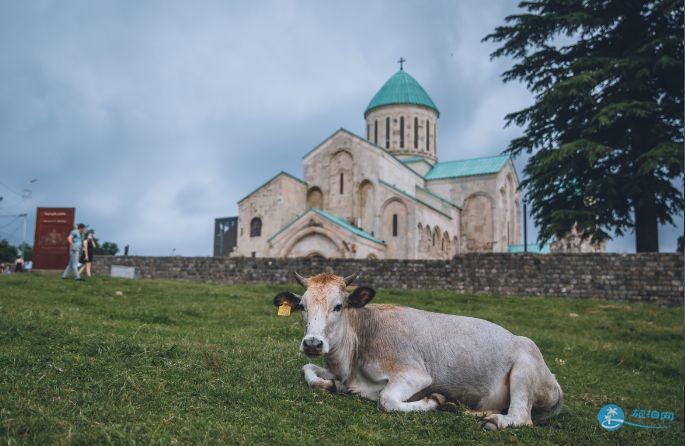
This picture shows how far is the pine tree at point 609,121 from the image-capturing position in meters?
17.8

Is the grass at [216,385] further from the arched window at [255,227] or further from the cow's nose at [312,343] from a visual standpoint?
the arched window at [255,227]

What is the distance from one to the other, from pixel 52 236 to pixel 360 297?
19.9 metres

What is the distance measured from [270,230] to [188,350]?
89.4ft

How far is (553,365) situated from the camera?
8.16 metres

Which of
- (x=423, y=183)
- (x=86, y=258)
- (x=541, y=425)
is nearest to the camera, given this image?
(x=541, y=425)

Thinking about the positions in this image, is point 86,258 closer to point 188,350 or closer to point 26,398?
point 188,350

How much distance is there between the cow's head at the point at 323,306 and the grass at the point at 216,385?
1.68 feet

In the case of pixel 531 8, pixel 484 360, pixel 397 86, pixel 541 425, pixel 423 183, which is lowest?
pixel 541 425

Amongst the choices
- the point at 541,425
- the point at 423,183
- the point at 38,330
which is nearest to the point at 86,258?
the point at 38,330

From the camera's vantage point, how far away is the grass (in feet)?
12.5

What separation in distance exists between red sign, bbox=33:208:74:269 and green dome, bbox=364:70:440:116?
80.1 ft

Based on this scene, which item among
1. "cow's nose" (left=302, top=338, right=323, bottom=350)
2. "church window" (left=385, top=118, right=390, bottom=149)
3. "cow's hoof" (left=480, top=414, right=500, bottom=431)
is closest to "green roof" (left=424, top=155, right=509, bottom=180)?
"church window" (left=385, top=118, right=390, bottom=149)

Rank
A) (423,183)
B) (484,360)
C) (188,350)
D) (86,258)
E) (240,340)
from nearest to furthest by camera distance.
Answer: (484,360), (188,350), (240,340), (86,258), (423,183)

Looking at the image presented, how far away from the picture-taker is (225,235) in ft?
128
